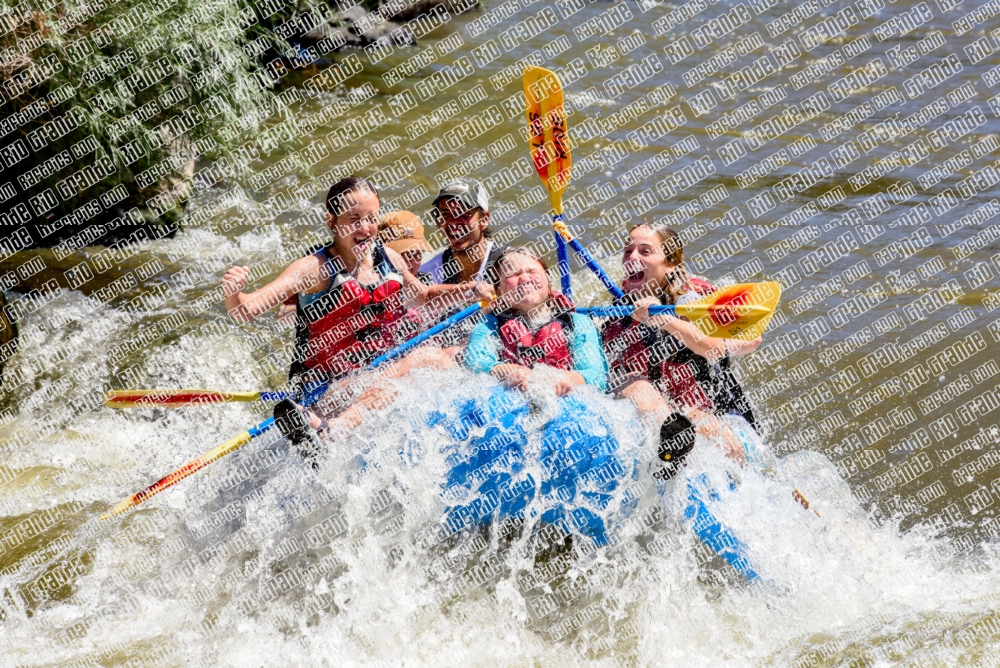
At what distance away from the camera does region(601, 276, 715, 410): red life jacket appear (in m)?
4.54

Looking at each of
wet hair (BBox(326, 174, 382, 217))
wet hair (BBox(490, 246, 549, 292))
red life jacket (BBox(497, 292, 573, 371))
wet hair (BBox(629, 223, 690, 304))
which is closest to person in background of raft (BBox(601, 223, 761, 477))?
wet hair (BBox(629, 223, 690, 304))

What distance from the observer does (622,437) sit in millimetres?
4242

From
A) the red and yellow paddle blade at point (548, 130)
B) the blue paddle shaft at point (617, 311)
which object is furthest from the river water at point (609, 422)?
the red and yellow paddle blade at point (548, 130)

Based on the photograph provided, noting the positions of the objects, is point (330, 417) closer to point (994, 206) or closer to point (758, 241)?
point (758, 241)

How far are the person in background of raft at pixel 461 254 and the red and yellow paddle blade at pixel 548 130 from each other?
1.53 feet

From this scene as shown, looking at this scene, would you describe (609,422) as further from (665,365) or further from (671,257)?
(671,257)

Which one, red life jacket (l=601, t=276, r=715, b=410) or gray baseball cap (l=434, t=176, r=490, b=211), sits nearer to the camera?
red life jacket (l=601, t=276, r=715, b=410)

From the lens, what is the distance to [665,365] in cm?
455

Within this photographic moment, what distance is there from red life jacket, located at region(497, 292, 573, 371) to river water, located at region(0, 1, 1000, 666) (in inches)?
11.3

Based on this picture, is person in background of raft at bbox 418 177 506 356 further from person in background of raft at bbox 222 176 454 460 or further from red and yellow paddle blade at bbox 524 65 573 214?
red and yellow paddle blade at bbox 524 65 573 214

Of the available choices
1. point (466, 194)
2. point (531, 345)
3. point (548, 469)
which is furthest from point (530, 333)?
point (466, 194)

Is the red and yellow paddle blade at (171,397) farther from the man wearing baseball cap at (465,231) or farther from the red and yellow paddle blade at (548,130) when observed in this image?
the red and yellow paddle blade at (548,130)

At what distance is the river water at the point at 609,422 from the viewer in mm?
4430

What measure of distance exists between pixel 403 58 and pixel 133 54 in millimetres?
4168
